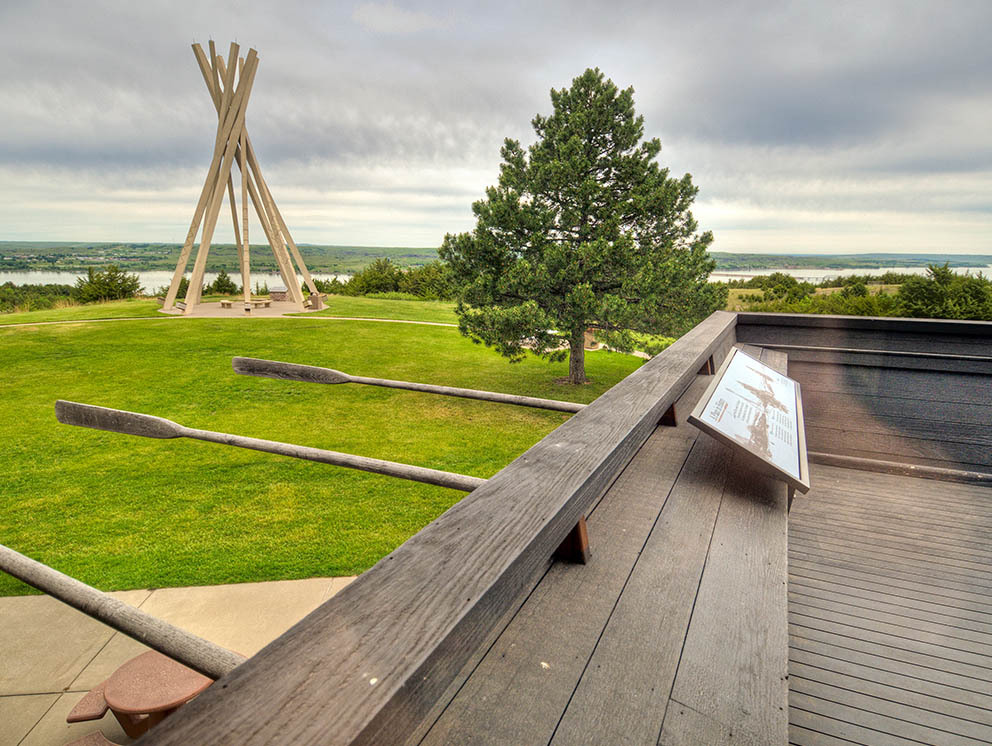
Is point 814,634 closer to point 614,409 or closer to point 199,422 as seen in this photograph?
point 614,409

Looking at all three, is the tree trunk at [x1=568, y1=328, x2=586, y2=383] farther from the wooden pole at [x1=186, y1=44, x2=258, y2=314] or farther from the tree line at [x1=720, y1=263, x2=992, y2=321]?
the wooden pole at [x1=186, y1=44, x2=258, y2=314]

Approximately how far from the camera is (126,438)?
297 inches

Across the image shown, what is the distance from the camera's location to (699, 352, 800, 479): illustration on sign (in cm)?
180

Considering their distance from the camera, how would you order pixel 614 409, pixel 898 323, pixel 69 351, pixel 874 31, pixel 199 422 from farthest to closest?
pixel 69 351, pixel 874 31, pixel 199 422, pixel 898 323, pixel 614 409

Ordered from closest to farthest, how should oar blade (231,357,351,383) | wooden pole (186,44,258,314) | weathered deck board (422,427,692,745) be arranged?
weathered deck board (422,427,692,745) → oar blade (231,357,351,383) → wooden pole (186,44,258,314)

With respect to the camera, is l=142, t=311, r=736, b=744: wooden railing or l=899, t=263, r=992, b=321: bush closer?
l=142, t=311, r=736, b=744: wooden railing

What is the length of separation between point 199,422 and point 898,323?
378 inches

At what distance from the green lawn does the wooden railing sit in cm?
1739

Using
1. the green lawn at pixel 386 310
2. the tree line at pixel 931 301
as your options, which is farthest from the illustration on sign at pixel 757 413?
the green lawn at pixel 386 310

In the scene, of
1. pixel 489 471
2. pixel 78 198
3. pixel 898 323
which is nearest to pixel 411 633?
pixel 898 323

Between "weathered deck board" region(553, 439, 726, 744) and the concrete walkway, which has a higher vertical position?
"weathered deck board" region(553, 439, 726, 744)

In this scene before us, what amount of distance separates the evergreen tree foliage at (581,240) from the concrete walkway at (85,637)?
700cm

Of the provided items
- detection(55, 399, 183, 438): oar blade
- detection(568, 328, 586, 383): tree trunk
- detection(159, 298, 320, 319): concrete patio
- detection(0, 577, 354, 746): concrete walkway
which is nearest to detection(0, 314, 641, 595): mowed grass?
detection(0, 577, 354, 746): concrete walkway

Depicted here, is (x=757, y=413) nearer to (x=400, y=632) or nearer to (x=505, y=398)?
(x=505, y=398)
